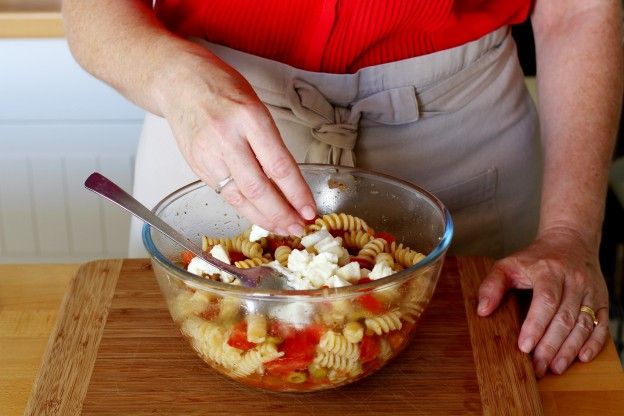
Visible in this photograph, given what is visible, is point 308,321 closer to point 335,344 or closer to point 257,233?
point 335,344

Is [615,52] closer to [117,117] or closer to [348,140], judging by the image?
[348,140]

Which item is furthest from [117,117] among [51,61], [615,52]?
[615,52]

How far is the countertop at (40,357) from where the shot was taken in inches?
40.8

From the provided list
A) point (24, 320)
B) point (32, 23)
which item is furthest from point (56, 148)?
point (24, 320)

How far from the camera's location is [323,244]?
1.04 meters

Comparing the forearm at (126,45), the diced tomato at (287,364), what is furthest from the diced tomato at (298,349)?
the forearm at (126,45)

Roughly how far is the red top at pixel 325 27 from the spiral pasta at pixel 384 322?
1.59 feet

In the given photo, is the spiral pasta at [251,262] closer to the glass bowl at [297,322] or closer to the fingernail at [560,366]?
the glass bowl at [297,322]

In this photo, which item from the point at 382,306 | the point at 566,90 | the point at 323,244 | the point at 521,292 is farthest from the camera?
the point at 566,90

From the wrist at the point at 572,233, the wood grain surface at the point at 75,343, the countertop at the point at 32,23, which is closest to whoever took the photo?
the wood grain surface at the point at 75,343

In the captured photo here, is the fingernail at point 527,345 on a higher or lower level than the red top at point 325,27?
lower

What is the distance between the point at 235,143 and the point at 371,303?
0.72 ft

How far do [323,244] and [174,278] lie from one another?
0.59ft

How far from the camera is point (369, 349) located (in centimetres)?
96
